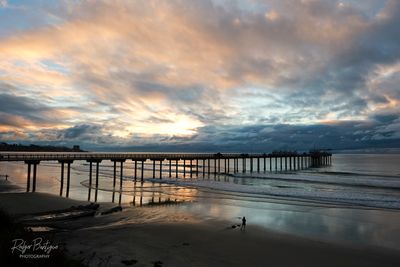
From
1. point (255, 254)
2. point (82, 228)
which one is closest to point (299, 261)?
point (255, 254)

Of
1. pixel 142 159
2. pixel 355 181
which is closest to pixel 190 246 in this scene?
pixel 142 159

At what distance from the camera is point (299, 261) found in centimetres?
1238

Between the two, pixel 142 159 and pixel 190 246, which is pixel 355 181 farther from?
pixel 190 246

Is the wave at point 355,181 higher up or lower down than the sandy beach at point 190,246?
higher up

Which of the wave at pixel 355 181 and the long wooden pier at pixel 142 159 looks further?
the wave at pixel 355 181

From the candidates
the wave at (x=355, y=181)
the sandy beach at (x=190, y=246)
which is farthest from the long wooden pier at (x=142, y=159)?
the sandy beach at (x=190, y=246)

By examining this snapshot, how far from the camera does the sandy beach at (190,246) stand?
12.0 m

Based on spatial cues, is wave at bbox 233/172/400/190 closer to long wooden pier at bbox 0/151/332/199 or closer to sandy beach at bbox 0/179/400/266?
long wooden pier at bbox 0/151/332/199

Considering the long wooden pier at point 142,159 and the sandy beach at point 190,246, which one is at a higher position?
the long wooden pier at point 142,159

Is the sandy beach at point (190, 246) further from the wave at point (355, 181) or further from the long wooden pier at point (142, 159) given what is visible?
the wave at point (355, 181)

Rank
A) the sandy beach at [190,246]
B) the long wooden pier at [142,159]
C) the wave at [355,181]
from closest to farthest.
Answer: the sandy beach at [190,246], the long wooden pier at [142,159], the wave at [355,181]

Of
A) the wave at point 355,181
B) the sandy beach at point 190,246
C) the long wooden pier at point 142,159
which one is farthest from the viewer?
the wave at point 355,181

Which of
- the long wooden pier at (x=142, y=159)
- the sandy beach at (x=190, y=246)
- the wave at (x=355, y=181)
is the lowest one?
the sandy beach at (x=190, y=246)

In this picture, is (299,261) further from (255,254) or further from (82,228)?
(82,228)
